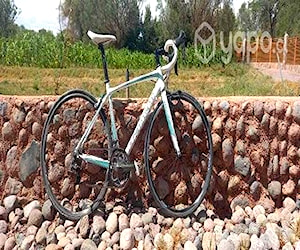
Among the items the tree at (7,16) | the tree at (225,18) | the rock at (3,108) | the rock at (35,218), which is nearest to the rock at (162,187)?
the rock at (35,218)

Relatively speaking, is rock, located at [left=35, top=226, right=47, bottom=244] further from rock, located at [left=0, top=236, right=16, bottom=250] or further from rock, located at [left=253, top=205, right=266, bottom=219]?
rock, located at [left=253, top=205, right=266, bottom=219]

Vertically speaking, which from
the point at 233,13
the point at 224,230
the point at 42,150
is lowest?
the point at 224,230

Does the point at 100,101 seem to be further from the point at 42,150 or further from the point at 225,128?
the point at 225,128

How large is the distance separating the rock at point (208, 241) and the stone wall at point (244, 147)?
448 millimetres

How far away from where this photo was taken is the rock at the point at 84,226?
3.22 meters

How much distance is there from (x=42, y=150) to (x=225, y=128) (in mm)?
1489

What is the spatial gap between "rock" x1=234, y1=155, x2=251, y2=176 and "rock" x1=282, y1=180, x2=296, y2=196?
0.34m

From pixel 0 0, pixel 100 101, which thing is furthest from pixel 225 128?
pixel 0 0

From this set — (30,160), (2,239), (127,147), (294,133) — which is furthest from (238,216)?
(2,239)

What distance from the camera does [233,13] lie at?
2075cm

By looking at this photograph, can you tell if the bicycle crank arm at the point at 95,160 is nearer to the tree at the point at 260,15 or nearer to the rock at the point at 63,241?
the rock at the point at 63,241

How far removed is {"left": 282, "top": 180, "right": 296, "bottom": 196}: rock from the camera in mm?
3654

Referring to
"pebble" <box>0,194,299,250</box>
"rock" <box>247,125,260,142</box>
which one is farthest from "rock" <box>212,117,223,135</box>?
"pebble" <box>0,194,299,250</box>

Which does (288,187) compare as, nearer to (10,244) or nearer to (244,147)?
(244,147)
